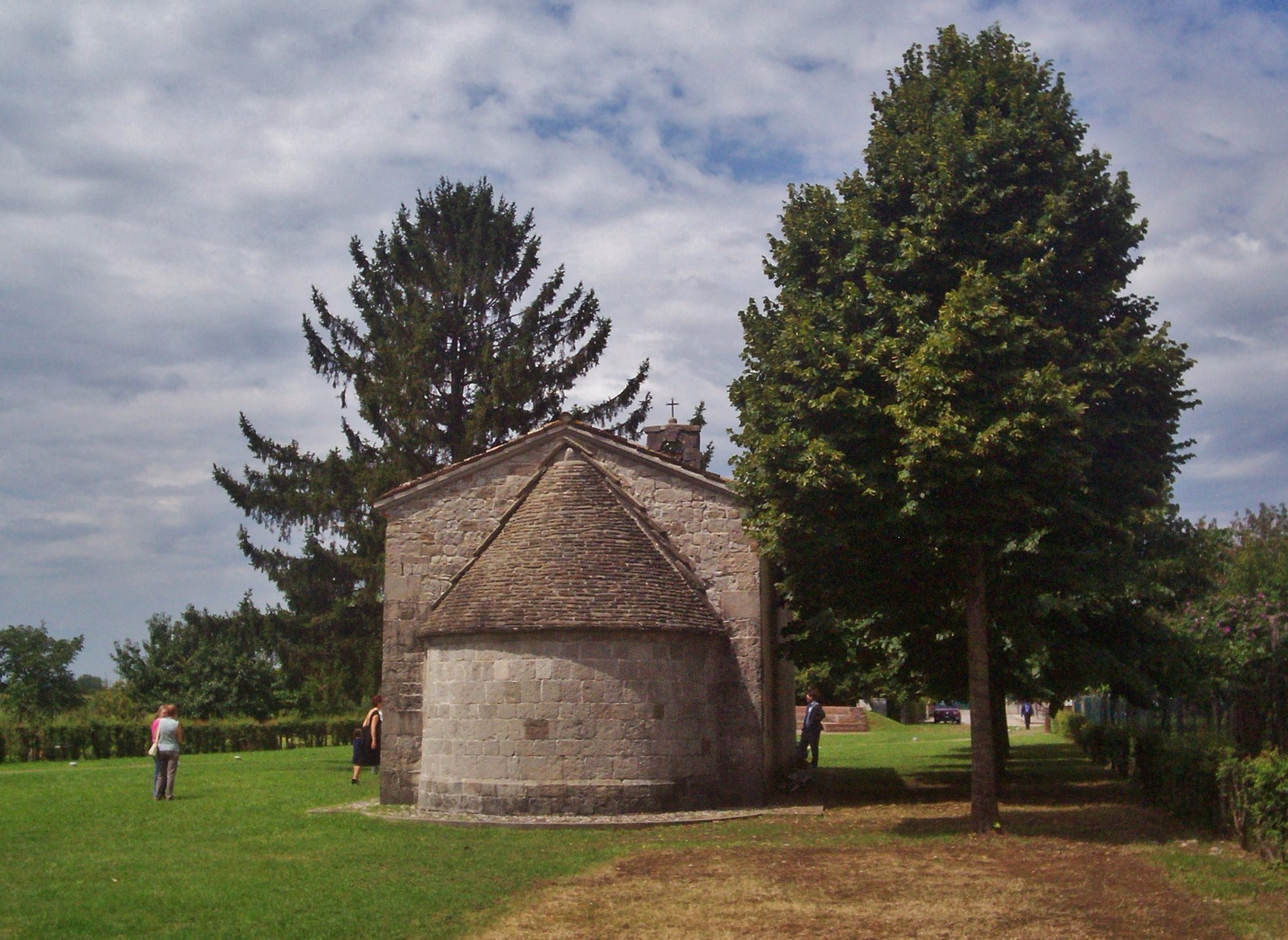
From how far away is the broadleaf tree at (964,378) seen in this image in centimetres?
1452

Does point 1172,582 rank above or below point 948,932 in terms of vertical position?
above

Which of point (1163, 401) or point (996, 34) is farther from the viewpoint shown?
point (996, 34)

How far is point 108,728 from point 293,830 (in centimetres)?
3112

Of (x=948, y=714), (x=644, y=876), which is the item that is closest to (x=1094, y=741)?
(x=644, y=876)

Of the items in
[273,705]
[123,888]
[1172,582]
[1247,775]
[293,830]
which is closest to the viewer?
[123,888]

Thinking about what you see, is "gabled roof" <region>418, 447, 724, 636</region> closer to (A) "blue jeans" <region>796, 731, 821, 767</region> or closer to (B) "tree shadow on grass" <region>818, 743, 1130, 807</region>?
(B) "tree shadow on grass" <region>818, 743, 1130, 807</region>

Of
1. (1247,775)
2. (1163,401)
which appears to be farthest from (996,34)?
(1247,775)

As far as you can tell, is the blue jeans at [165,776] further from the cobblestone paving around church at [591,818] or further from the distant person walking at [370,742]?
the cobblestone paving around church at [591,818]

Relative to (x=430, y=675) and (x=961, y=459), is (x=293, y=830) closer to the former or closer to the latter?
(x=430, y=675)

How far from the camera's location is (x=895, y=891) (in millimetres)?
11414

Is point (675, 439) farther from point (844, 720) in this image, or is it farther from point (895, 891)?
point (844, 720)

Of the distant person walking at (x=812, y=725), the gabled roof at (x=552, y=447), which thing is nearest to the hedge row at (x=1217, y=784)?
the distant person walking at (x=812, y=725)

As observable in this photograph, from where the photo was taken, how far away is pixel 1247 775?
1252 cm

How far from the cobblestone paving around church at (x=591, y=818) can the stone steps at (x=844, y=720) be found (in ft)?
122
